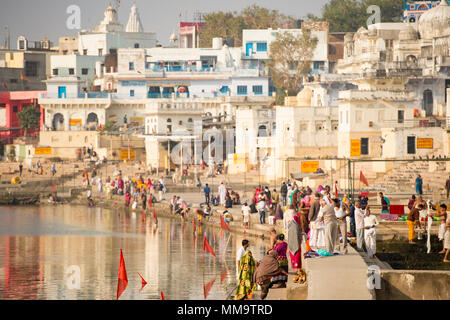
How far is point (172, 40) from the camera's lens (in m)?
89.8

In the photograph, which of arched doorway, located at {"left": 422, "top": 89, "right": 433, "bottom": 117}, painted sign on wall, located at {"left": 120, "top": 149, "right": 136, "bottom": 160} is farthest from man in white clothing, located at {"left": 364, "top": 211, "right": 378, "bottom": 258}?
painted sign on wall, located at {"left": 120, "top": 149, "right": 136, "bottom": 160}

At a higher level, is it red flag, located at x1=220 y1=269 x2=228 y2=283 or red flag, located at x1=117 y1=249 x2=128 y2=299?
red flag, located at x1=117 y1=249 x2=128 y2=299

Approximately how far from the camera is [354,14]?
8838 centimetres

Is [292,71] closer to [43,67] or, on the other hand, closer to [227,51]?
[227,51]

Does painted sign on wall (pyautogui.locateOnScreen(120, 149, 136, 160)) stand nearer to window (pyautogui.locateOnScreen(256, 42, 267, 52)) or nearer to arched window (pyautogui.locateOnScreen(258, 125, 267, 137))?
arched window (pyautogui.locateOnScreen(258, 125, 267, 137))

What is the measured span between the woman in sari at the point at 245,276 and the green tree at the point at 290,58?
55.1 m

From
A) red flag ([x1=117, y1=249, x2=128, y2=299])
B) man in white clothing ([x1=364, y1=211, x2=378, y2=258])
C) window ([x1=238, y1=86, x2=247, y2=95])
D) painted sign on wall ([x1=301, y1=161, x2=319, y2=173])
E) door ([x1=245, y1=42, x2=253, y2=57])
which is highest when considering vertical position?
door ([x1=245, y1=42, x2=253, y2=57])

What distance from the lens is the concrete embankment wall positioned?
56.7 ft

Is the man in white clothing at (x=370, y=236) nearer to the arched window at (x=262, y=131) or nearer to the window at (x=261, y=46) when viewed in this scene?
the arched window at (x=262, y=131)

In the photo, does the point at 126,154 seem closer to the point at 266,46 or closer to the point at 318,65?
the point at 266,46

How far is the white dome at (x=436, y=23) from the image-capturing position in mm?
55991

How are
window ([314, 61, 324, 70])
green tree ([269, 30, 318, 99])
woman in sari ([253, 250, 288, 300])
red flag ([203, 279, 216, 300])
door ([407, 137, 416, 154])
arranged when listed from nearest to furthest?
woman in sari ([253, 250, 288, 300]), red flag ([203, 279, 216, 300]), door ([407, 137, 416, 154]), green tree ([269, 30, 318, 99]), window ([314, 61, 324, 70])

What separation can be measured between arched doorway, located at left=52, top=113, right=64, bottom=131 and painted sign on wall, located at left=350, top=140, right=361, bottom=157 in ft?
98.6

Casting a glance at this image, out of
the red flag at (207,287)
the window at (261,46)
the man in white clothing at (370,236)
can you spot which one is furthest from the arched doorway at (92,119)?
the man in white clothing at (370,236)
